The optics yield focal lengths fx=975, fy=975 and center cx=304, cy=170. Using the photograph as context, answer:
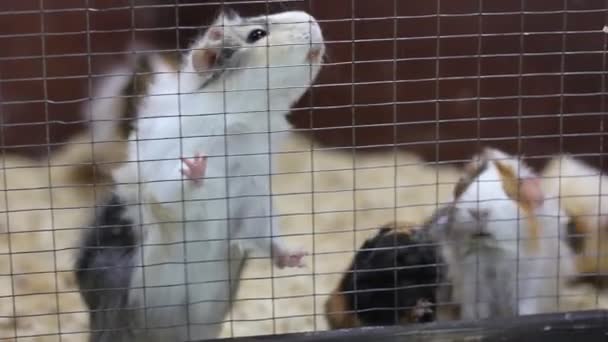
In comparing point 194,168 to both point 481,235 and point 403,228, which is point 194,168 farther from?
point 481,235

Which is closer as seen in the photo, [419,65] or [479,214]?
[479,214]

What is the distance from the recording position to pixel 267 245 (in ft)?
7.09

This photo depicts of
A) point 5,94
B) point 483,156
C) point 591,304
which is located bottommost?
point 591,304

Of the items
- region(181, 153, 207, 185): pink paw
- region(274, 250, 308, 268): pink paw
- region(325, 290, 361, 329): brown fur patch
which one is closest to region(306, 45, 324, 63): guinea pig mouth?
region(181, 153, 207, 185): pink paw

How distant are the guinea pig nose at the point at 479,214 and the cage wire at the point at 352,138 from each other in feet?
0.35

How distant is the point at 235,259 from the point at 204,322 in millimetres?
159

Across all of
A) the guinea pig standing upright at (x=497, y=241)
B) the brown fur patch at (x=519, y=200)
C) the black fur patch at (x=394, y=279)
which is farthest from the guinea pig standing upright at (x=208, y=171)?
the brown fur patch at (x=519, y=200)

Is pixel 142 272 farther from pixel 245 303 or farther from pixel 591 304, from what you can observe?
pixel 591 304

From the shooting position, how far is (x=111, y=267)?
83.4 inches

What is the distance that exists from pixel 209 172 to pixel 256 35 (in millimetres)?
300

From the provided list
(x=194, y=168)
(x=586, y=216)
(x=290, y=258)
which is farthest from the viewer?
(x=586, y=216)

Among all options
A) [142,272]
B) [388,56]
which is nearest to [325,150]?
[388,56]

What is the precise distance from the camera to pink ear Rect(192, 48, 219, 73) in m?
1.99

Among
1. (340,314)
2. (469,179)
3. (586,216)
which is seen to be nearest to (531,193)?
(469,179)
